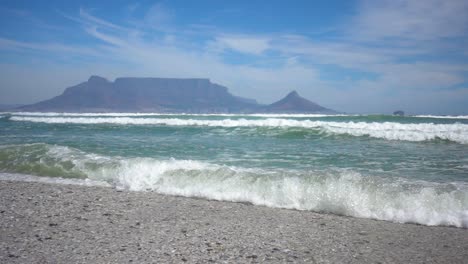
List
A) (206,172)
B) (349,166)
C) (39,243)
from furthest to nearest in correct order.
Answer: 1. (349,166)
2. (206,172)
3. (39,243)

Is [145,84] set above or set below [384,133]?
above

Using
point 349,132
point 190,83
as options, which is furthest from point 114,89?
point 349,132

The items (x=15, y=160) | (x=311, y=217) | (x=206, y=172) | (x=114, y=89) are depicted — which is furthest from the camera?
(x=114, y=89)

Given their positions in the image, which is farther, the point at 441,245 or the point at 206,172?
the point at 206,172

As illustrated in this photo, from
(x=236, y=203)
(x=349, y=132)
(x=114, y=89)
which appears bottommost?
(x=236, y=203)

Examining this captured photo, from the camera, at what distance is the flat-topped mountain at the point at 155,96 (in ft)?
426

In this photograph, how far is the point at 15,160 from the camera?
9086mm

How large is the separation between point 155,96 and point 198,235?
16557cm

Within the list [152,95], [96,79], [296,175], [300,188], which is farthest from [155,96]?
[300,188]

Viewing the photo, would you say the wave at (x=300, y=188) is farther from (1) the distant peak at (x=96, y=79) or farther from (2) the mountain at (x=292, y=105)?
(1) the distant peak at (x=96, y=79)

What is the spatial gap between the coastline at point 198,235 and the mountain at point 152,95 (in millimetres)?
126863

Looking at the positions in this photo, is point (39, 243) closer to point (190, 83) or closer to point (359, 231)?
point (359, 231)

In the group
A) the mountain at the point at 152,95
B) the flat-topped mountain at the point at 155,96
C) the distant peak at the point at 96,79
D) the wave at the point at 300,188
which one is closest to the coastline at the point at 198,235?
the wave at the point at 300,188

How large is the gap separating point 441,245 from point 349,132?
37.5 feet
